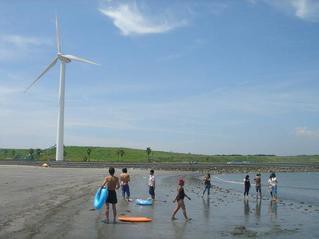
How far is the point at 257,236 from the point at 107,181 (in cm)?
613

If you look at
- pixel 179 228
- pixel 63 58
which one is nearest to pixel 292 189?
pixel 179 228

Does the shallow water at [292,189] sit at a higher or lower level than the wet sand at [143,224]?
lower

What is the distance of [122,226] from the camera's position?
1794 centimetres

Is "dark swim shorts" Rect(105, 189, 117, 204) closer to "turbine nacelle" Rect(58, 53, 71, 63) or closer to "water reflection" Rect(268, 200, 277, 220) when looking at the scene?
"water reflection" Rect(268, 200, 277, 220)

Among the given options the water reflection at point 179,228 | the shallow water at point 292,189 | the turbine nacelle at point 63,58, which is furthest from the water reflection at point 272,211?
the turbine nacelle at point 63,58

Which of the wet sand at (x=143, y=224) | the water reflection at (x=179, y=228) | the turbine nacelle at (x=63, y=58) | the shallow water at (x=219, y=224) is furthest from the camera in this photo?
the turbine nacelle at (x=63, y=58)

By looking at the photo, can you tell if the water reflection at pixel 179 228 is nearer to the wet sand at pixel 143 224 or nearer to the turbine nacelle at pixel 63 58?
the wet sand at pixel 143 224

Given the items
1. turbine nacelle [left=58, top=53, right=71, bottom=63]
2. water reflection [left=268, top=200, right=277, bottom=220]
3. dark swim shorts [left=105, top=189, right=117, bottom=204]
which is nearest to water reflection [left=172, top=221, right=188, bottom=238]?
dark swim shorts [left=105, top=189, right=117, bottom=204]

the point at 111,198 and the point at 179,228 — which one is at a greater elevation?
the point at 111,198

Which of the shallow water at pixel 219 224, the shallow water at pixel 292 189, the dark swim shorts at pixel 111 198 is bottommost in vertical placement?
the shallow water at pixel 292 189

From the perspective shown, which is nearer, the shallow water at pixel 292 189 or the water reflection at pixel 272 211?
Answer: the water reflection at pixel 272 211

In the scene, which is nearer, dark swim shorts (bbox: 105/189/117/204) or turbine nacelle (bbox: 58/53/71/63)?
dark swim shorts (bbox: 105/189/117/204)

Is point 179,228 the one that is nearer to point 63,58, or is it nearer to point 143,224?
point 143,224

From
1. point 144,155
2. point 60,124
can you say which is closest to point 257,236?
point 60,124
